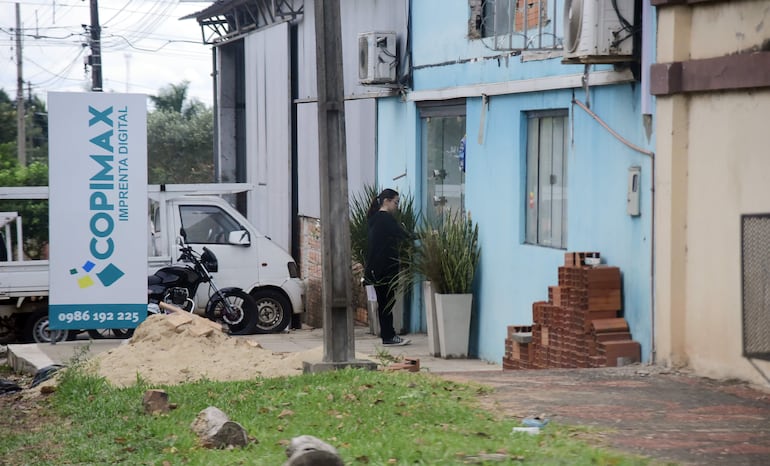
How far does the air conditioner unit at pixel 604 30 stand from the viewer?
35.2 ft

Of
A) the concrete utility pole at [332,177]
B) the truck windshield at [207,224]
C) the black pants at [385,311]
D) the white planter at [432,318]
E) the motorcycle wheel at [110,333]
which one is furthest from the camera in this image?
the truck windshield at [207,224]

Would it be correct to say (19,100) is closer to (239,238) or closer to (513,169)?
(239,238)

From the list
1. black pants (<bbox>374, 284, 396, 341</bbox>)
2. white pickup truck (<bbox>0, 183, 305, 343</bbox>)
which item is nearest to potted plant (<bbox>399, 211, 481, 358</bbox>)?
black pants (<bbox>374, 284, 396, 341</bbox>)

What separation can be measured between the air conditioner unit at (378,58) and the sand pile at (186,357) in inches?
207

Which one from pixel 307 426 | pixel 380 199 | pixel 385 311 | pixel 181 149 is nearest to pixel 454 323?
pixel 385 311

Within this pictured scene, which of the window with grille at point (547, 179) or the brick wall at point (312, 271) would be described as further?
the brick wall at point (312, 271)

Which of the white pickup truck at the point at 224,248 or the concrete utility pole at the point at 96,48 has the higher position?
the concrete utility pole at the point at 96,48

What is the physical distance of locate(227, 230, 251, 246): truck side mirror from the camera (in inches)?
726

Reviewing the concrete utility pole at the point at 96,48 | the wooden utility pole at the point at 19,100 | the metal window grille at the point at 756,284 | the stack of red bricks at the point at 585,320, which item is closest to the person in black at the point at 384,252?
the stack of red bricks at the point at 585,320

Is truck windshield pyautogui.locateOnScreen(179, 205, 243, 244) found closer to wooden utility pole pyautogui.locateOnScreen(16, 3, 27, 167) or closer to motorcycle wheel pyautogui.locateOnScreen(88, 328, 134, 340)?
motorcycle wheel pyautogui.locateOnScreen(88, 328, 134, 340)

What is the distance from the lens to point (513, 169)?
547 inches

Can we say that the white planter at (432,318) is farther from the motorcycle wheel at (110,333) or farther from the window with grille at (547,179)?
the motorcycle wheel at (110,333)

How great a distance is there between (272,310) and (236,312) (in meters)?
0.78

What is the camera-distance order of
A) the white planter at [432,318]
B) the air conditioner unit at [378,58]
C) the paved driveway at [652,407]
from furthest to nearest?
1. the air conditioner unit at [378,58]
2. the white planter at [432,318]
3. the paved driveway at [652,407]
